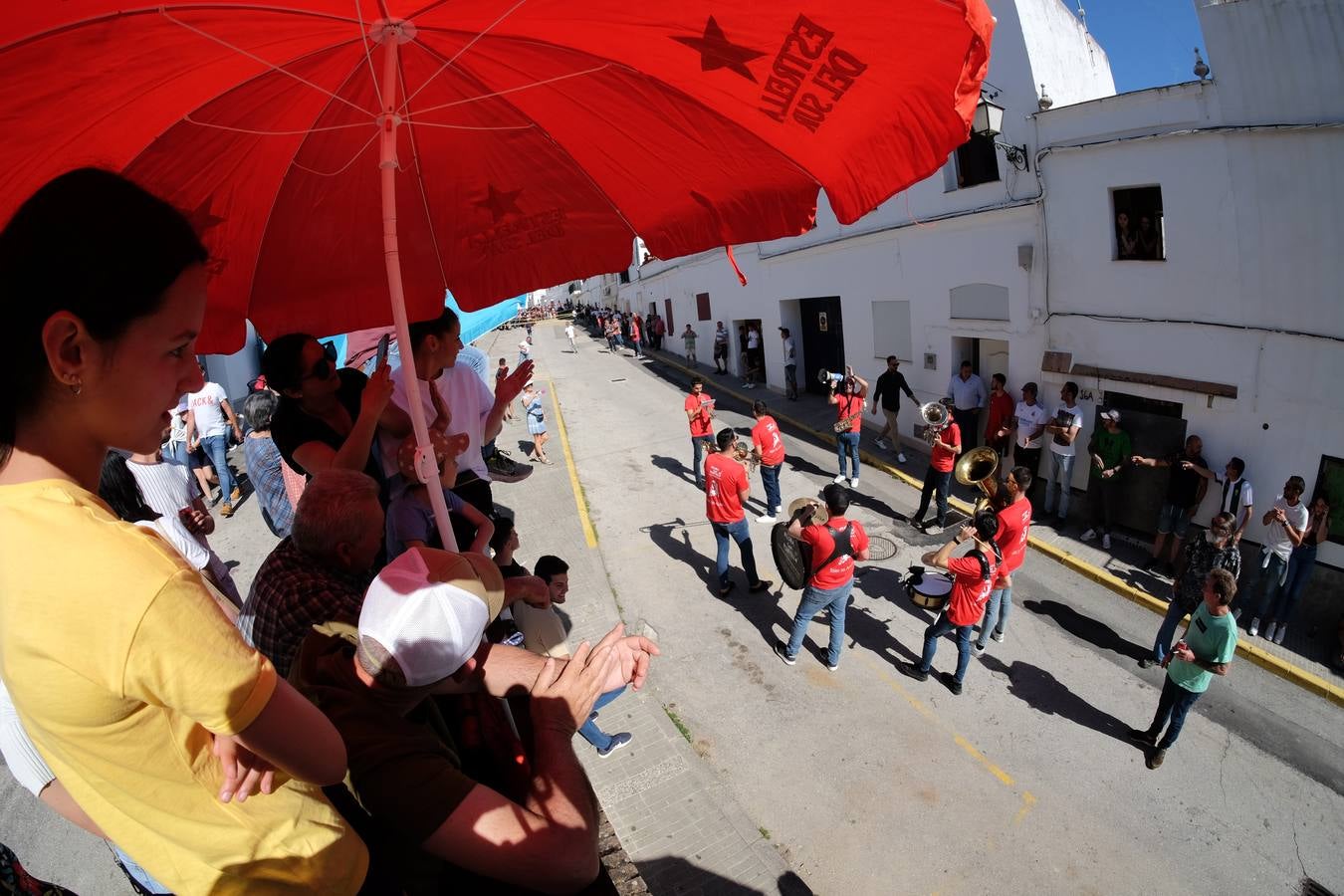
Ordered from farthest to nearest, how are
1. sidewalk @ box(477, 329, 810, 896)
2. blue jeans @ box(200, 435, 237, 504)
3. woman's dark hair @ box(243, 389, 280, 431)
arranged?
blue jeans @ box(200, 435, 237, 504) → woman's dark hair @ box(243, 389, 280, 431) → sidewalk @ box(477, 329, 810, 896)

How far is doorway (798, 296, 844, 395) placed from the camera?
16453mm

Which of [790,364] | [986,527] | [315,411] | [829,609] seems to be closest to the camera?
[315,411]

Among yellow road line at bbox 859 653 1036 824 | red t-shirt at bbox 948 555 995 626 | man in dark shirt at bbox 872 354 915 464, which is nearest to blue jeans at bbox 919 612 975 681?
red t-shirt at bbox 948 555 995 626

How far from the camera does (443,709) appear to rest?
1932mm

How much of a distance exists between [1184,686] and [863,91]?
5.54 meters

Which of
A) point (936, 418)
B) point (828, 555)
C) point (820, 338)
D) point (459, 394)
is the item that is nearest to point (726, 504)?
point (828, 555)

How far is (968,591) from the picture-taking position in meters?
5.87

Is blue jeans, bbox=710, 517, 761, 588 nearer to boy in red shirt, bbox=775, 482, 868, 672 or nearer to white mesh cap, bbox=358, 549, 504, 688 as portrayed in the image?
boy in red shirt, bbox=775, 482, 868, 672

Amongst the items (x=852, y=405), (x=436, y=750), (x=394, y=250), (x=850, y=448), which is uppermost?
(x=394, y=250)

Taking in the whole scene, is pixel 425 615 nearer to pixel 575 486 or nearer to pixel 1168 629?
pixel 1168 629

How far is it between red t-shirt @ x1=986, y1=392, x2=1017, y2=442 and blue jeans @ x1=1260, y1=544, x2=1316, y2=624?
411 cm

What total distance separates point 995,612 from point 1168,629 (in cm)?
168

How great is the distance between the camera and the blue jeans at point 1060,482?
938 centimetres

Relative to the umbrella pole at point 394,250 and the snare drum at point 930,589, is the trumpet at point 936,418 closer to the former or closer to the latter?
the snare drum at point 930,589
